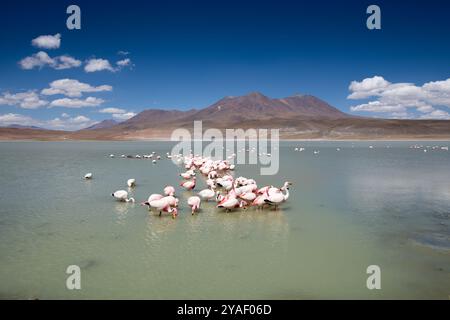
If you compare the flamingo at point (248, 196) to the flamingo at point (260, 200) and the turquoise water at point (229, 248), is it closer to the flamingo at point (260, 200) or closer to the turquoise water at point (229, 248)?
the flamingo at point (260, 200)

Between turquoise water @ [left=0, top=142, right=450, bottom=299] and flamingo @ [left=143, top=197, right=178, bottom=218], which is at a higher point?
flamingo @ [left=143, top=197, right=178, bottom=218]

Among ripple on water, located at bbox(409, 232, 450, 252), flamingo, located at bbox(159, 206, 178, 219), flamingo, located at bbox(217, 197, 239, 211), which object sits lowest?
ripple on water, located at bbox(409, 232, 450, 252)

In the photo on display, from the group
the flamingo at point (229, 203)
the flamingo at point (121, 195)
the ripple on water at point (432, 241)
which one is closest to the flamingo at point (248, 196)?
the flamingo at point (229, 203)

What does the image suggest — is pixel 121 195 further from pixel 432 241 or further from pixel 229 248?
pixel 432 241

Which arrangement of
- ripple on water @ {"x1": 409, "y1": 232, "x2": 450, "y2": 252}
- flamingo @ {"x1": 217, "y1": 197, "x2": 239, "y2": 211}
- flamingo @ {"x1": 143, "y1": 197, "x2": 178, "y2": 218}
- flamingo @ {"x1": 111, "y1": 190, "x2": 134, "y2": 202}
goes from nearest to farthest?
1. ripple on water @ {"x1": 409, "y1": 232, "x2": 450, "y2": 252}
2. flamingo @ {"x1": 143, "y1": 197, "x2": 178, "y2": 218}
3. flamingo @ {"x1": 217, "y1": 197, "x2": 239, "y2": 211}
4. flamingo @ {"x1": 111, "y1": 190, "x2": 134, "y2": 202}

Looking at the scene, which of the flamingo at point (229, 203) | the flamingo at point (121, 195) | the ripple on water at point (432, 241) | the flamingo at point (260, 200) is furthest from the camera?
the flamingo at point (121, 195)

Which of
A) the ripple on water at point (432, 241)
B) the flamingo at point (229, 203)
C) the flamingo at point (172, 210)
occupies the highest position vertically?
the flamingo at point (229, 203)

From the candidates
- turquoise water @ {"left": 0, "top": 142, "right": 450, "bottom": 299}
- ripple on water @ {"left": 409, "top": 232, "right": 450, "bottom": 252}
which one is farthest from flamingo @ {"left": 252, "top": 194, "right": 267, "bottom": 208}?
ripple on water @ {"left": 409, "top": 232, "right": 450, "bottom": 252}

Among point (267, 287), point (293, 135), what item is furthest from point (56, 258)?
point (293, 135)

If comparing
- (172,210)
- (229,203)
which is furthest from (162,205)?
(229,203)

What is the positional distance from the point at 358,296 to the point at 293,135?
11643 centimetres

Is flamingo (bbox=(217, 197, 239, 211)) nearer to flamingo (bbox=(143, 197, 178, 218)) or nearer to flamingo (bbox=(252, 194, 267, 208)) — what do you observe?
flamingo (bbox=(252, 194, 267, 208))

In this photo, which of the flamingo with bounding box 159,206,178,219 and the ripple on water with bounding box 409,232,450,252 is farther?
the flamingo with bounding box 159,206,178,219
